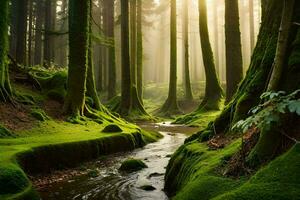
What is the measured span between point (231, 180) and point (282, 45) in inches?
72.5

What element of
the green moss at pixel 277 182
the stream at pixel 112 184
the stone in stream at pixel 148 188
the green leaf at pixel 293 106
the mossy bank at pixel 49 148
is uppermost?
the green leaf at pixel 293 106

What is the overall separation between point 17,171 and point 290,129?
449 centimetres

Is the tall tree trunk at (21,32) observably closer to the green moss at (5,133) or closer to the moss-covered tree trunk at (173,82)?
the moss-covered tree trunk at (173,82)

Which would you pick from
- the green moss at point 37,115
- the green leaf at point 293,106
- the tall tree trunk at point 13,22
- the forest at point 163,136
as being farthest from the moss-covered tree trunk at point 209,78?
the green leaf at point 293,106

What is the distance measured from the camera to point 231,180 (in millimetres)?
4332

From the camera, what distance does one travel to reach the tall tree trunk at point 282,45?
477cm

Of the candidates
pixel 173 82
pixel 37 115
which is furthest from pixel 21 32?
pixel 37 115

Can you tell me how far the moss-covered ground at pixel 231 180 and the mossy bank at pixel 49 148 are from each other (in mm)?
2694

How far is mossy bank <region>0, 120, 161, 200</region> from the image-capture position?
6.21m

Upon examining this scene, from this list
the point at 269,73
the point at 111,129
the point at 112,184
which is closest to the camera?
the point at 269,73

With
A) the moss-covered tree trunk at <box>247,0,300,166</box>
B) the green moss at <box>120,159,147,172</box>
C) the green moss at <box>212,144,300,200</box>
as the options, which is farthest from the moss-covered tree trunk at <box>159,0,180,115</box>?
the green moss at <box>212,144,300,200</box>

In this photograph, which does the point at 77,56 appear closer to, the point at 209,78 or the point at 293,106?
the point at 209,78

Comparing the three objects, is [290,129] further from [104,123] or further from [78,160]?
[104,123]

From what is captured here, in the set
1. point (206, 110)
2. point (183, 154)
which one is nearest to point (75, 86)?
point (183, 154)
